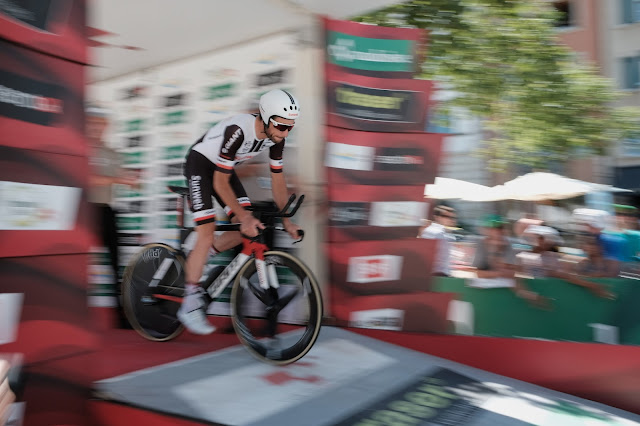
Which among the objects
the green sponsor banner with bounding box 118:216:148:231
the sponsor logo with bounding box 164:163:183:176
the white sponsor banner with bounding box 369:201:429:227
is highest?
the sponsor logo with bounding box 164:163:183:176

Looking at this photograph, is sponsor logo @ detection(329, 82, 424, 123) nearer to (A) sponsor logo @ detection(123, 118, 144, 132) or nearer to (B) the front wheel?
(B) the front wheel

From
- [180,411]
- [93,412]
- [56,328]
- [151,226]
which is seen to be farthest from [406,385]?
[151,226]

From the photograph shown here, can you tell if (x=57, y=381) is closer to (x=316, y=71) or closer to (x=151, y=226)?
(x=151, y=226)

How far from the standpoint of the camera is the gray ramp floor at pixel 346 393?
3258mm

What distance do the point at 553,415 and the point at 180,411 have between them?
232 cm

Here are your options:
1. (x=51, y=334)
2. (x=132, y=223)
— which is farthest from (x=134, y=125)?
(x=51, y=334)

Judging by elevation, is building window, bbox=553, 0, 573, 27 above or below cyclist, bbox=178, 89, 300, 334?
above

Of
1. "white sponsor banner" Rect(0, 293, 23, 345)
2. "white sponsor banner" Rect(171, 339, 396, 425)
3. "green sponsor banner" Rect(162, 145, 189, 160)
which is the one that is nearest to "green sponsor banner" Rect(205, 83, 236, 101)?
"green sponsor banner" Rect(162, 145, 189, 160)

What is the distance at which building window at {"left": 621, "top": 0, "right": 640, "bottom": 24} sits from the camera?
2236 cm

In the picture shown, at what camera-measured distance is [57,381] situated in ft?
10.1

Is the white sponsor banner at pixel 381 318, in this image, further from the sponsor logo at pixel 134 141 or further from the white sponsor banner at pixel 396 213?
the sponsor logo at pixel 134 141

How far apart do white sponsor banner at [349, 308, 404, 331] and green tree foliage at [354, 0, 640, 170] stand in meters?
5.24

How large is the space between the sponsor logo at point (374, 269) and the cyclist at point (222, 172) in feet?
3.78

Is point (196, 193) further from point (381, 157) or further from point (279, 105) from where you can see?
point (381, 157)
